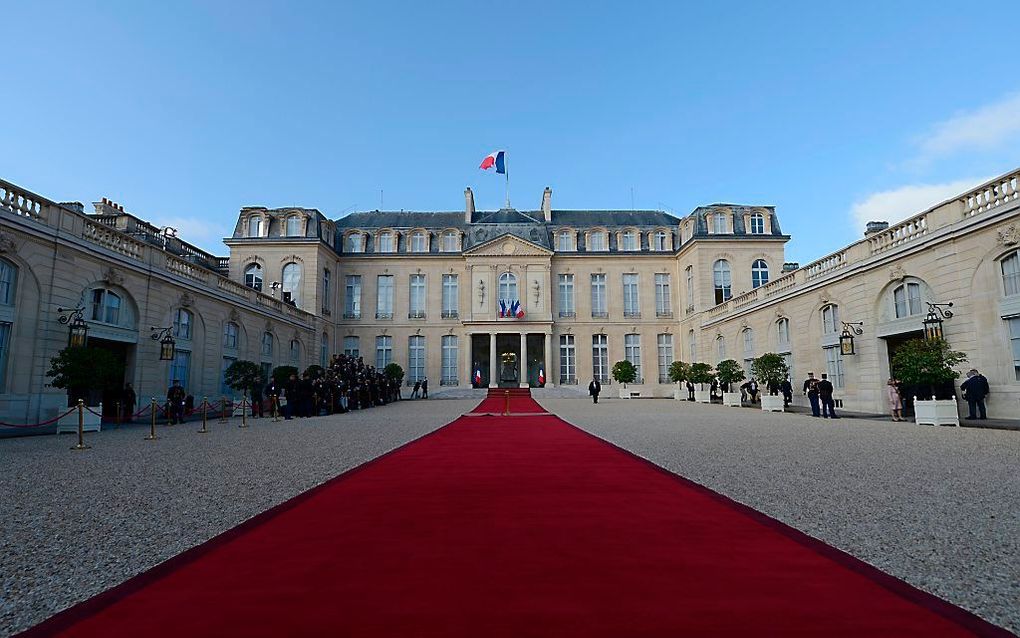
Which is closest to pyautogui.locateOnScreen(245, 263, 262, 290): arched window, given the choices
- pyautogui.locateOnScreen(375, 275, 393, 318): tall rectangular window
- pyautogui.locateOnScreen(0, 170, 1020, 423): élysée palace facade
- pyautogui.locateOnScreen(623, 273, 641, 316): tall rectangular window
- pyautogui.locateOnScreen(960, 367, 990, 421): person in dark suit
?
pyautogui.locateOnScreen(0, 170, 1020, 423): élysée palace facade

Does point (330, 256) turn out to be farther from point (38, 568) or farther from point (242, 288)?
point (38, 568)

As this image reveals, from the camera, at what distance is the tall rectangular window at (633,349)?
35.8m

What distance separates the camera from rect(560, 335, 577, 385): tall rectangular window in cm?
3598

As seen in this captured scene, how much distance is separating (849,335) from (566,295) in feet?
70.0

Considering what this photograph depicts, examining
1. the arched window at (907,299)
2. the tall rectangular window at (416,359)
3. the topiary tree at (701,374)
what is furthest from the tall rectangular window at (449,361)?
the arched window at (907,299)

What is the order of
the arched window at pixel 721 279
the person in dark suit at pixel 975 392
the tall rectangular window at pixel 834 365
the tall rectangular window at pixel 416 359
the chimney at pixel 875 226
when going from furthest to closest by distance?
the tall rectangular window at pixel 416 359
the arched window at pixel 721 279
the chimney at pixel 875 226
the tall rectangular window at pixel 834 365
the person in dark suit at pixel 975 392

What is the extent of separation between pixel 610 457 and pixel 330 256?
104 ft

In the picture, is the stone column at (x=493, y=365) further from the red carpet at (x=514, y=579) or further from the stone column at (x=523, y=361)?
the red carpet at (x=514, y=579)

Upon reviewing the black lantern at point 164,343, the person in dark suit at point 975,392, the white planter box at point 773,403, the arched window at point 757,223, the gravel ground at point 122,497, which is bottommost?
the gravel ground at point 122,497

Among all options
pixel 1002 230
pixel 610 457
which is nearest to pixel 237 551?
pixel 610 457

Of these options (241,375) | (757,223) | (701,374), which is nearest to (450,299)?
(701,374)

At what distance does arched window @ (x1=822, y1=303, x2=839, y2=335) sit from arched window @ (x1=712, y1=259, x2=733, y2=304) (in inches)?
535

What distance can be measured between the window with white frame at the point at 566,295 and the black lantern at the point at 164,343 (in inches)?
972

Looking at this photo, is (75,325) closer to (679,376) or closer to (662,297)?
(679,376)
